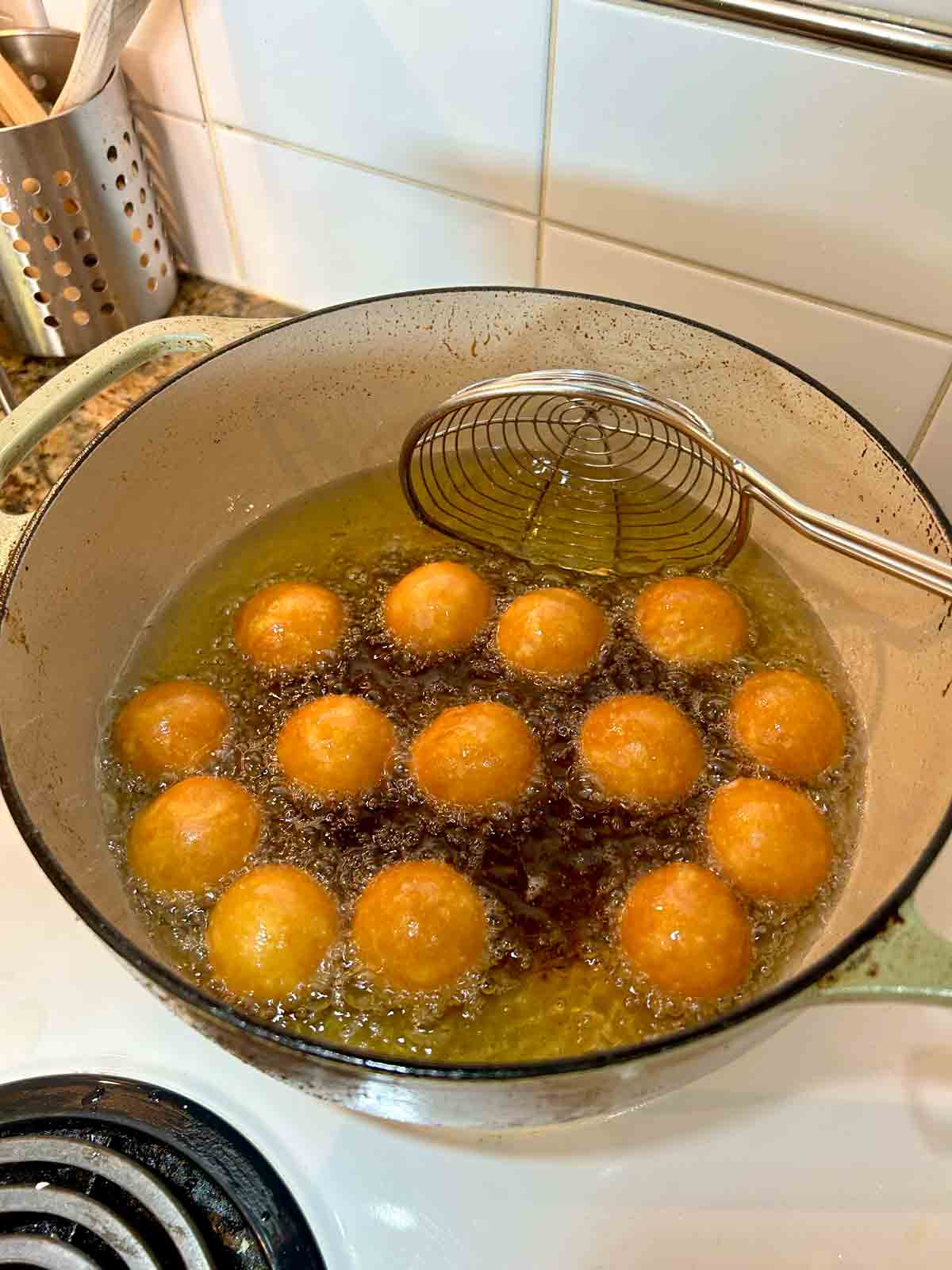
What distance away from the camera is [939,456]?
2.90 feet

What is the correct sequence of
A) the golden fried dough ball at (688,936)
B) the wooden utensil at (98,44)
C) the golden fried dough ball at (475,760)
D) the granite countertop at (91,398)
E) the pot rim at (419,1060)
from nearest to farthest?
the pot rim at (419,1060)
the golden fried dough ball at (688,936)
the golden fried dough ball at (475,760)
the wooden utensil at (98,44)
the granite countertop at (91,398)

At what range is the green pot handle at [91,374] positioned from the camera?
0.79 meters

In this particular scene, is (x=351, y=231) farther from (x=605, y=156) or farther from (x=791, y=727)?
(x=791, y=727)

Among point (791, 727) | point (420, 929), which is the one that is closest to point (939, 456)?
point (791, 727)

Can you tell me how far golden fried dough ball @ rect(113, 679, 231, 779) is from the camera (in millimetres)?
815

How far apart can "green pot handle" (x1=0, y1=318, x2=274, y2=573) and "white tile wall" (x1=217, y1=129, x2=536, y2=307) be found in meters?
0.19

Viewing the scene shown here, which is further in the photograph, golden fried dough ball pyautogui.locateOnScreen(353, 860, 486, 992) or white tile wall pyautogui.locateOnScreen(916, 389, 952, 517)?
white tile wall pyautogui.locateOnScreen(916, 389, 952, 517)

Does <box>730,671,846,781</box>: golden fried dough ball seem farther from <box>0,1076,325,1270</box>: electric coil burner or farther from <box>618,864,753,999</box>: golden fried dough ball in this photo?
<box>0,1076,325,1270</box>: electric coil burner

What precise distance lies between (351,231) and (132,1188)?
2.85 feet

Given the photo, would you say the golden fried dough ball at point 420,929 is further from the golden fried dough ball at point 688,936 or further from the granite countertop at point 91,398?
the granite countertop at point 91,398

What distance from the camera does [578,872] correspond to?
0.76 metres

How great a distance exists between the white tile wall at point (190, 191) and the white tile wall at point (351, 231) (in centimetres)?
3

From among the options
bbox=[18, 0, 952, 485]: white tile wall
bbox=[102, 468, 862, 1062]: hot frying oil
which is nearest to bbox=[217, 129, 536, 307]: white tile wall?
bbox=[18, 0, 952, 485]: white tile wall

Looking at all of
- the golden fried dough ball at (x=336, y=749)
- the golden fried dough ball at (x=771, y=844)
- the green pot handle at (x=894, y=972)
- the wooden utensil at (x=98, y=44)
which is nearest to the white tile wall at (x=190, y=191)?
the wooden utensil at (x=98, y=44)
